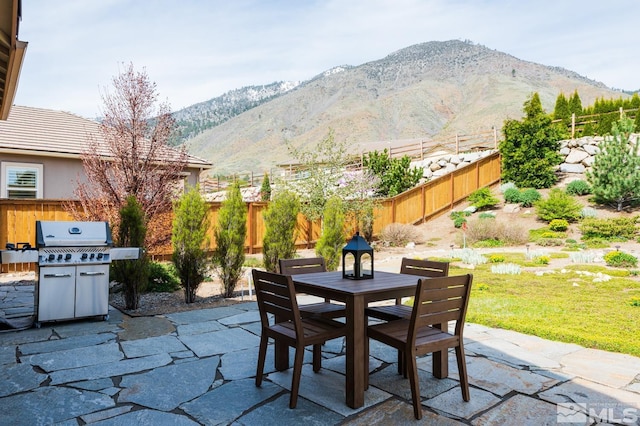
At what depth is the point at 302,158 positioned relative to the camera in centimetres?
1366

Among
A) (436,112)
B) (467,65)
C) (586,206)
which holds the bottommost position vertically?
(586,206)

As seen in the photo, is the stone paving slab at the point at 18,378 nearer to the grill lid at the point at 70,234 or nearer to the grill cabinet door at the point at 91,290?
the grill cabinet door at the point at 91,290

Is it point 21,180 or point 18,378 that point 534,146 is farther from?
point 18,378

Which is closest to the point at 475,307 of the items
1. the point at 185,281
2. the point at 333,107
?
the point at 185,281

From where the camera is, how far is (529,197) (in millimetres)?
15844

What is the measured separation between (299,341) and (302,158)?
11141mm

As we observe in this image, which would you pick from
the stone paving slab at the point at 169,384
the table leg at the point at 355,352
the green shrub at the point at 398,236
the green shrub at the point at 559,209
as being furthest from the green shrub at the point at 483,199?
the table leg at the point at 355,352

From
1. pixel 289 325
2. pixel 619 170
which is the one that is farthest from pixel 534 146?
pixel 289 325

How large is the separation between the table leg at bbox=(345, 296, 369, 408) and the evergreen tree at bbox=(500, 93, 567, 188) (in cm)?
1692

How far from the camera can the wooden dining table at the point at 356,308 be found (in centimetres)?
283

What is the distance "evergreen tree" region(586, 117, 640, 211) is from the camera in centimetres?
1383

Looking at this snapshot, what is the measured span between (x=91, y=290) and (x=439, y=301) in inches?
173

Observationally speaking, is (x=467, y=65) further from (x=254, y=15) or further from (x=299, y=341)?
(x=299, y=341)

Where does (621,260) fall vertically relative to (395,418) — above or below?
above
